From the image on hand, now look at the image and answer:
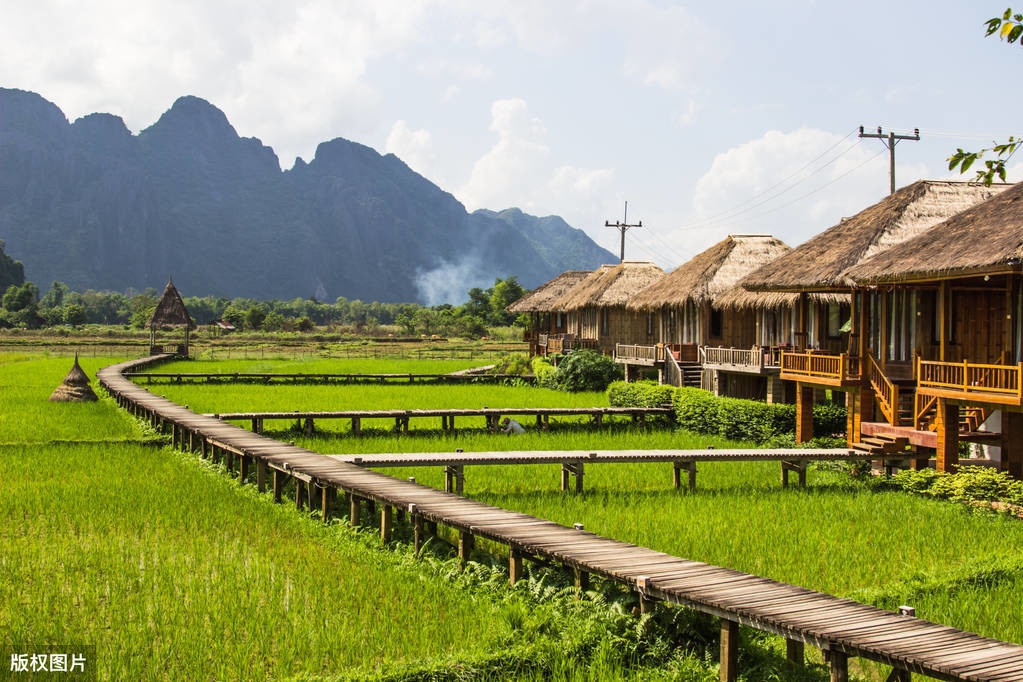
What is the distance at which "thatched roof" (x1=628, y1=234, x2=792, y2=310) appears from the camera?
3294 centimetres

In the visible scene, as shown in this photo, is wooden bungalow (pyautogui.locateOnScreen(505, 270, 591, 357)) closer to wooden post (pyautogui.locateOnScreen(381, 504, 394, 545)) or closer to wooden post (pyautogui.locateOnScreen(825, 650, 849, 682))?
wooden post (pyautogui.locateOnScreen(381, 504, 394, 545))

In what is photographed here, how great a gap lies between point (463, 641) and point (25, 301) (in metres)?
123

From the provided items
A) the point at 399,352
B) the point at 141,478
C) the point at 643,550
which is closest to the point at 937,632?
the point at 643,550

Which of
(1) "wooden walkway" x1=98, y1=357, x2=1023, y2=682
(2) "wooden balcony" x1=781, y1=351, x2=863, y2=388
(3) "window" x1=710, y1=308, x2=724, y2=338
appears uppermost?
(3) "window" x1=710, y1=308, x2=724, y2=338

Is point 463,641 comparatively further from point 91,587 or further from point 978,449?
point 978,449

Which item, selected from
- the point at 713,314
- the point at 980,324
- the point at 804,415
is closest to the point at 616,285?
the point at 713,314

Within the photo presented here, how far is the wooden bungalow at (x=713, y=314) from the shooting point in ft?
102

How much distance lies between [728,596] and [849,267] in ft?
46.4

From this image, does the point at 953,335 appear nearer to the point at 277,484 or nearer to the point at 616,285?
the point at 277,484

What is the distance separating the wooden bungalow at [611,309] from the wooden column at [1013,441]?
23.9m

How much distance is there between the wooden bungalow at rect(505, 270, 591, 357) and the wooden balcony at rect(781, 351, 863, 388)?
28414mm

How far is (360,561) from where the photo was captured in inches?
432

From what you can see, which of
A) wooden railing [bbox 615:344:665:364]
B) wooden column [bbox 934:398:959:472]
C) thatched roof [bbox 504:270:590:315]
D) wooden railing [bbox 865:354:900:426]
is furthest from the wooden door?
thatched roof [bbox 504:270:590:315]

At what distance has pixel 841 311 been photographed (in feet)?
89.8
